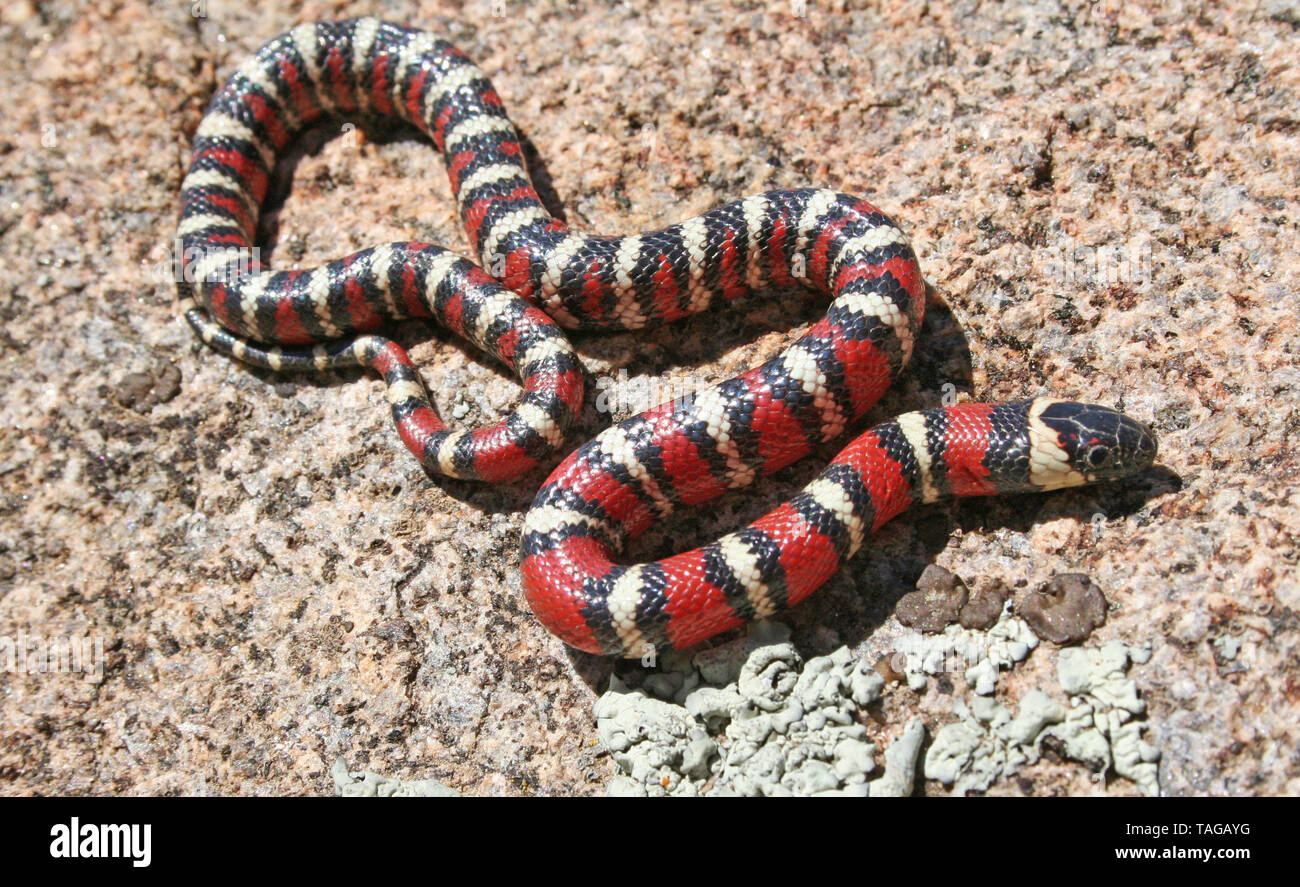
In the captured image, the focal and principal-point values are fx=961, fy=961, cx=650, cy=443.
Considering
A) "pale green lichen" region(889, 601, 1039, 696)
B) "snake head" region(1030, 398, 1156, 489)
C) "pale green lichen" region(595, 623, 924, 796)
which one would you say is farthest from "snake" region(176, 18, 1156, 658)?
"pale green lichen" region(889, 601, 1039, 696)

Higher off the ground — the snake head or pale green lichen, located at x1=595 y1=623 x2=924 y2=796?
the snake head

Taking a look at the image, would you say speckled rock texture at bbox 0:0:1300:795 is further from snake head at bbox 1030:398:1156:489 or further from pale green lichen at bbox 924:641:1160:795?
snake head at bbox 1030:398:1156:489

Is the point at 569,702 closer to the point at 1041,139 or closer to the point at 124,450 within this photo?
the point at 124,450

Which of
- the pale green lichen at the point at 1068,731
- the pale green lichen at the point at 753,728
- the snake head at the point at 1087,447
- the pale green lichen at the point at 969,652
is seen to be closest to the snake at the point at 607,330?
the snake head at the point at 1087,447

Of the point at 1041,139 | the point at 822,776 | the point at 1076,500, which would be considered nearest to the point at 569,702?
the point at 822,776

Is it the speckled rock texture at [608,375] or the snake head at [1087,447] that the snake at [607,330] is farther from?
the speckled rock texture at [608,375]

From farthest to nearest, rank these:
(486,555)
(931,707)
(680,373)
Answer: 1. (680,373)
2. (486,555)
3. (931,707)
